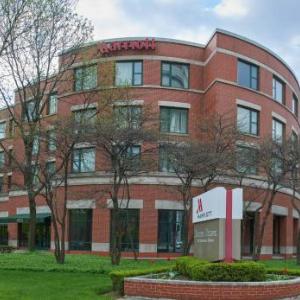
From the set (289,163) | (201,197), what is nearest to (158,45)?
(289,163)

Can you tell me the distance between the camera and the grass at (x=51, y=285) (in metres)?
15.4

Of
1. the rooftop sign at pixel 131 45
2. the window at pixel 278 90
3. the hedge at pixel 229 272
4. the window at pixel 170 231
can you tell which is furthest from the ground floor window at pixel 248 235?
the hedge at pixel 229 272

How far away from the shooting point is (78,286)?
17.6m

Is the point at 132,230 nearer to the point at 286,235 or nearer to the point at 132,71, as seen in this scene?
the point at 132,71

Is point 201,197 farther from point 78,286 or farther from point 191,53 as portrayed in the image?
point 191,53

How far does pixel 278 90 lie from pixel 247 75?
16.6 ft

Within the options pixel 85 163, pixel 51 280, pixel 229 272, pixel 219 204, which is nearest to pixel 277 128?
pixel 85 163

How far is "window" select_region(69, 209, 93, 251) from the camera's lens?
41.6m

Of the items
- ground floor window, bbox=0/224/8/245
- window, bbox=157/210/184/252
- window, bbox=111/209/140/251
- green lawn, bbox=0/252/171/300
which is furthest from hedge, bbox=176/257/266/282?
ground floor window, bbox=0/224/8/245

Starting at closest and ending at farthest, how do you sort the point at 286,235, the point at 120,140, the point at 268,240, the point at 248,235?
the point at 120,140, the point at 268,240, the point at 248,235, the point at 286,235

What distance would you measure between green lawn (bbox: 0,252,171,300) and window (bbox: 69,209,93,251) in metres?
14.1

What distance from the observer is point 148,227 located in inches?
1569

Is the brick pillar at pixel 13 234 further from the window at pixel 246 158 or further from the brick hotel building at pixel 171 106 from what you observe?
the window at pixel 246 158

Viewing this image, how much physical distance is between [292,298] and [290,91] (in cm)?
3584
